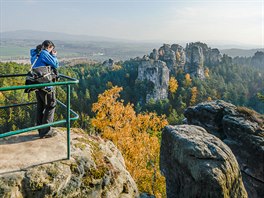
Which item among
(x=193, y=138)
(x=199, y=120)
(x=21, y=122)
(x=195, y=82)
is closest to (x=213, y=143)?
(x=193, y=138)

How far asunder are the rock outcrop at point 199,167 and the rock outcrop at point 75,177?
3.70 meters

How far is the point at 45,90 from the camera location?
24.9 ft

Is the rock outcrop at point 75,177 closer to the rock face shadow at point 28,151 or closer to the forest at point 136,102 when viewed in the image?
the rock face shadow at point 28,151

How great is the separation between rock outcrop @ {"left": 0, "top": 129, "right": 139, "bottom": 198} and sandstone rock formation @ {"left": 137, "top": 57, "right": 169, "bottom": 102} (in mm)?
99364

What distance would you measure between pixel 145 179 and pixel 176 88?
88686mm

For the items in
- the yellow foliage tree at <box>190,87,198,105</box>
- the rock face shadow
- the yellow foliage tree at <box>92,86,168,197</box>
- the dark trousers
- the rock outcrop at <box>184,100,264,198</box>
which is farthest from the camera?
the yellow foliage tree at <box>190,87,198,105</box>

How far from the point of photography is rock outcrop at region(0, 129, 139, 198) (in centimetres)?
599

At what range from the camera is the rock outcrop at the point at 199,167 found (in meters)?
10.9

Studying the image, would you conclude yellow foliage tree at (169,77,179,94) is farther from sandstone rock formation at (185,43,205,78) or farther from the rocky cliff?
sandstone rock formation at (185,43,205,78)

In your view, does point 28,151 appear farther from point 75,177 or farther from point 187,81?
point 187,81

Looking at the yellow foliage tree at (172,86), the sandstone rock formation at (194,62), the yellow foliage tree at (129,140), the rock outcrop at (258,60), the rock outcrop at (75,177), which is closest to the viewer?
the rock outcrop at (75,177)

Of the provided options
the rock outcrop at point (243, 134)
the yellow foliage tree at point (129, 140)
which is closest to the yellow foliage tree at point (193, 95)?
the yellow foliage tree at point (129, 140)

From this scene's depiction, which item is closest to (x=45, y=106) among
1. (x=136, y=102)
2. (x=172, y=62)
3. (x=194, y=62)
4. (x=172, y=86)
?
(x=136, y=102)

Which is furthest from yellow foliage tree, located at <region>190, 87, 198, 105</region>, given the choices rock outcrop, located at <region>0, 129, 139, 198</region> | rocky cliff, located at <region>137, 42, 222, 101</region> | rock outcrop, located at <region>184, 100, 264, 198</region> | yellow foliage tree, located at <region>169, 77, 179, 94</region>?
rock outcrop, located at <region>0, 129, 139, 198</region>
